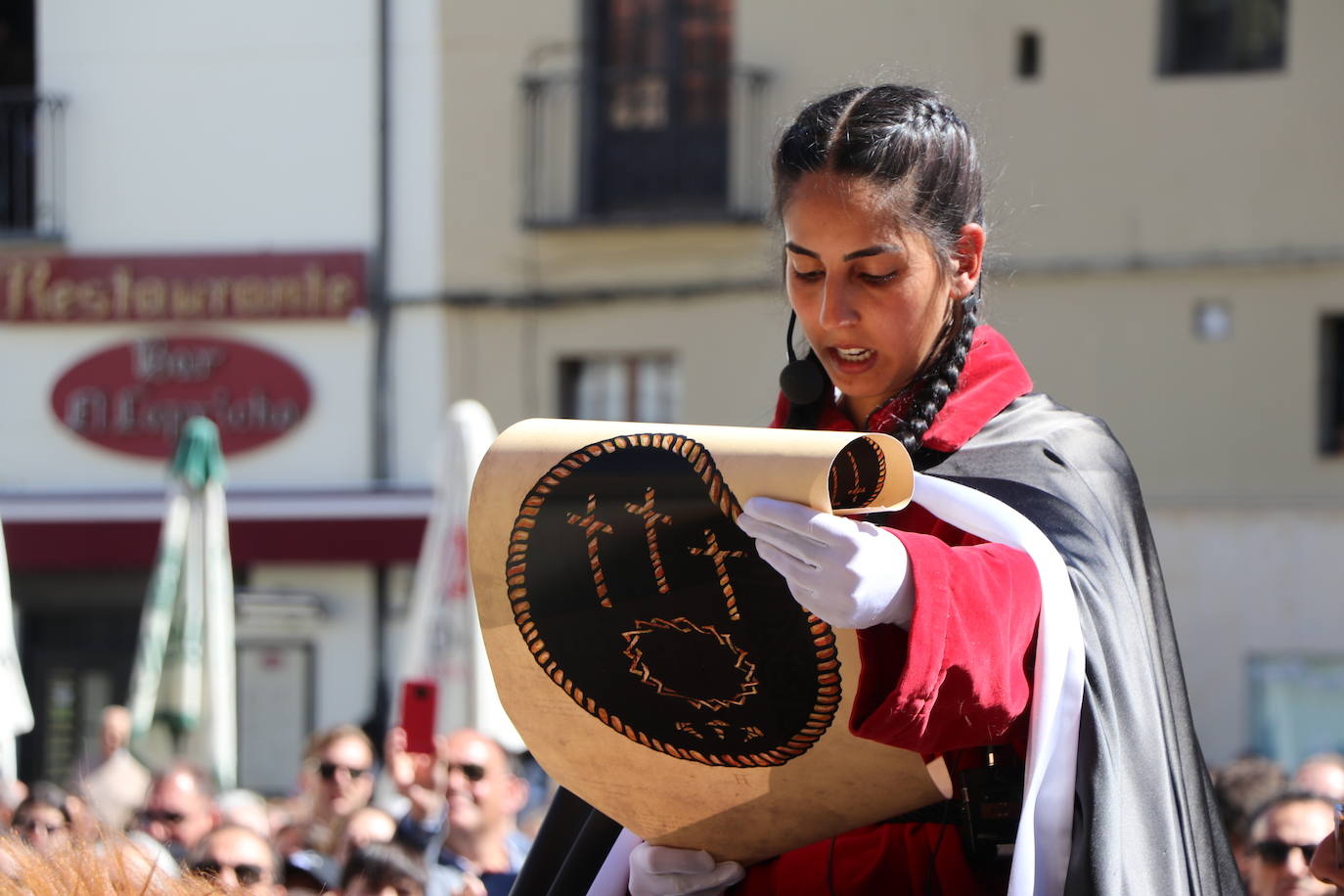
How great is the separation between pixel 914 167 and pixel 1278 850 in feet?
9.44

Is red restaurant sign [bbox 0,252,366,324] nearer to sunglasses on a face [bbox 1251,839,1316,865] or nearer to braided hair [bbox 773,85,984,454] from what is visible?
sunglasses on a face [bbox 1251,839,1316,865]

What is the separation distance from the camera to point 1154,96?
489 inches

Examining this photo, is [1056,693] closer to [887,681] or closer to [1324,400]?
[887,681]

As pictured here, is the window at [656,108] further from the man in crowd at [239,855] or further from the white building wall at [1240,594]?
the man in crowd at [239,855]

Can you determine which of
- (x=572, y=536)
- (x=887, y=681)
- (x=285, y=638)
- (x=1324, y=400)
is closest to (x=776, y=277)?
(x=572, y=536)

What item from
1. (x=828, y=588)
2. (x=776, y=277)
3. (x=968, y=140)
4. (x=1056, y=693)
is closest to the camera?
(x=828, y=588)

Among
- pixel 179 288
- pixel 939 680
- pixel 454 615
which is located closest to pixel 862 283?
pixel 939 680

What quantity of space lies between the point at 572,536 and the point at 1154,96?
11.2 metres

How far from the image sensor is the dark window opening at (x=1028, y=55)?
12.7 meters

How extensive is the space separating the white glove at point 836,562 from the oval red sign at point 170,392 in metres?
12.4

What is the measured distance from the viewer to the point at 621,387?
13508 mm

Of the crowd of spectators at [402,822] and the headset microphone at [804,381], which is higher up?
the headset microphone at [804,381]

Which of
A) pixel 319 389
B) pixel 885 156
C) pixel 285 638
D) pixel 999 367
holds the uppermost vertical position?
pixel 885 156

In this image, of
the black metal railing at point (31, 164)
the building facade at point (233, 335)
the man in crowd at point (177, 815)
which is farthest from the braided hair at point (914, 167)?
the black metal railing at point (31, 164)
